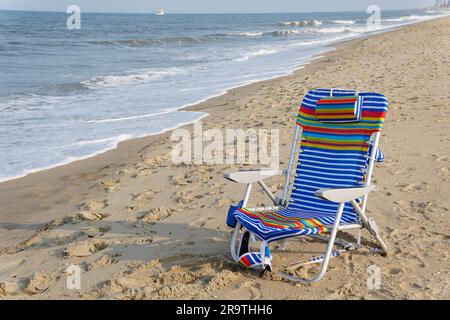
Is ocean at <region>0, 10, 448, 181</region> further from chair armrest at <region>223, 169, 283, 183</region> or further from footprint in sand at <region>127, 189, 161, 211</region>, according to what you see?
chair armrest at <region>223, 169, 283, 183</region>

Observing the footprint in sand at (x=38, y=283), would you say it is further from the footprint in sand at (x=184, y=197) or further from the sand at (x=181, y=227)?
the footprint in sand at (x=184, y=197)

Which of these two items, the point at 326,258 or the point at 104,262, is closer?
the point at 326,258

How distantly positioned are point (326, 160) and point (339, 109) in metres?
0.40

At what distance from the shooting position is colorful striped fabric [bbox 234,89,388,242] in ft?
11.7

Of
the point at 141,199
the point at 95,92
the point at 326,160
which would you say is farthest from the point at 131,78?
the point at 326,160

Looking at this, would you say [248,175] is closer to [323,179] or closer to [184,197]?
[323,179]

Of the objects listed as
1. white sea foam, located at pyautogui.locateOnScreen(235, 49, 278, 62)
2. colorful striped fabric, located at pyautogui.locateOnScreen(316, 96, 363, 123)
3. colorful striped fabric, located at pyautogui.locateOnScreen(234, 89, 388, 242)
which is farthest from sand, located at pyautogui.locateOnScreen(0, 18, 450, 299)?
white sea foam, located at pyautogui.locateOnScreen(235, 49, 278, 62)

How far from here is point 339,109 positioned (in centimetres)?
392

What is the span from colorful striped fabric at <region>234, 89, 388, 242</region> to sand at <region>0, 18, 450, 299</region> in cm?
33

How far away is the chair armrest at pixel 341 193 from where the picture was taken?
309cm

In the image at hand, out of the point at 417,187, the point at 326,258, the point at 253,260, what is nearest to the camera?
the point at 326,258
